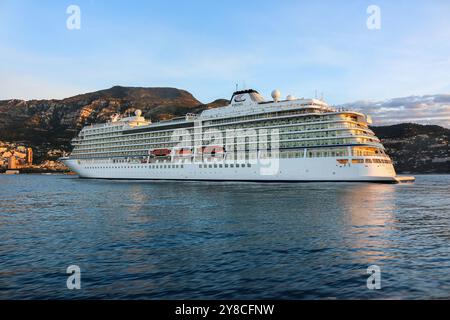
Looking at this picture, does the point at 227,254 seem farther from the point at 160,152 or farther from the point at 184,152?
the point at 160,152

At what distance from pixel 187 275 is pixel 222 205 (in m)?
22.5

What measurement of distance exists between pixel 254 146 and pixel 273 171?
9294 mm

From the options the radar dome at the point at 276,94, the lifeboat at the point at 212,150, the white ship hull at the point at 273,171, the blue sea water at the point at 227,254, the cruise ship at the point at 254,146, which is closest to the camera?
the blue sea water at the point at 227,254

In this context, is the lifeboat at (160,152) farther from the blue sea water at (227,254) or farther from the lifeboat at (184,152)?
the blue sea water at (227,254)

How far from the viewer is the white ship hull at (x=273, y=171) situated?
65.7 metres

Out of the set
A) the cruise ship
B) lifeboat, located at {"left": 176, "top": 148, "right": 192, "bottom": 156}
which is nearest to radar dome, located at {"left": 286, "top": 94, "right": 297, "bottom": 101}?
the cruise ship

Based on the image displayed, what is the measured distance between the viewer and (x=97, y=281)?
43.3 feet

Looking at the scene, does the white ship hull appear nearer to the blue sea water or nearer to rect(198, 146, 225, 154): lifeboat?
rect(198, 146, 225, 154): lifeboat

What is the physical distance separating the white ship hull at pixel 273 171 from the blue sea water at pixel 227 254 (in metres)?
36.1

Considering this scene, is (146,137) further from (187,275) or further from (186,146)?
(187,275)

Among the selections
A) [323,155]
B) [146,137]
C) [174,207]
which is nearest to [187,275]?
[174,207]

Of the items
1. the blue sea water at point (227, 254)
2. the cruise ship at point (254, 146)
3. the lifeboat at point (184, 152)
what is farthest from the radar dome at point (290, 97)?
the blue sea water at point (227, 254)

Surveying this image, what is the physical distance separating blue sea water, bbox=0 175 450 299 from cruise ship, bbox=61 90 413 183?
3854 centimetres

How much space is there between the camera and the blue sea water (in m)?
12.2
